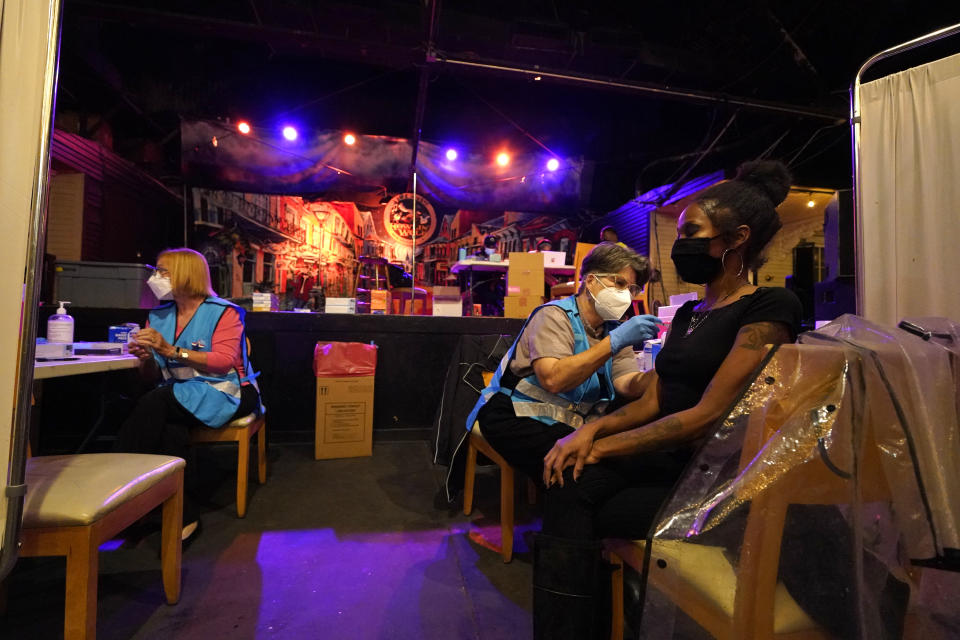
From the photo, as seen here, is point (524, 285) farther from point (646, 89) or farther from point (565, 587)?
point (565, 587)

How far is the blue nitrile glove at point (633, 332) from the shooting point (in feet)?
5.23

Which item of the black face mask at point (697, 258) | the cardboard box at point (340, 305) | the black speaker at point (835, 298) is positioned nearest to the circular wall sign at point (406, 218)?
the cardboard box at point (340, 305)

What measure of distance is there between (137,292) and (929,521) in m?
4.23

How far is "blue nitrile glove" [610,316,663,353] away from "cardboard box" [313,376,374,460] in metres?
2.14

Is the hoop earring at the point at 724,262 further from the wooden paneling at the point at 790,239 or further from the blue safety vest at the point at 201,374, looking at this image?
the wooden paneling at the point at 790,239

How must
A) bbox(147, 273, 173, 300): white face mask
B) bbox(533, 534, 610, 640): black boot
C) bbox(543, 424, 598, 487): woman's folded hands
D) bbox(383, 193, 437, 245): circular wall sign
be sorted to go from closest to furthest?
bbox(533, 534, 610, 640): black boot < bbox(543, 424, 598, 487): woman's folded hands < bbox(147, 273, 173, 300): white face mask < bbox(383, 193, 437, 245): circular wall sign

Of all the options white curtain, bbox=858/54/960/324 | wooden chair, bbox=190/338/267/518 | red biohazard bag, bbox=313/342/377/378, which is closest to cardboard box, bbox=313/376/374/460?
red biohazard bag, bbox=313/342/377/378

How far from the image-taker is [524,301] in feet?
13.8

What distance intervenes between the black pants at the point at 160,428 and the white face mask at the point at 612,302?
2.00 metres

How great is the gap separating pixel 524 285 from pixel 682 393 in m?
3.02

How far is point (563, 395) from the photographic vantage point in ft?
5.51

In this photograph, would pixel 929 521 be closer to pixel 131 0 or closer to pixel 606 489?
pixel 606 489

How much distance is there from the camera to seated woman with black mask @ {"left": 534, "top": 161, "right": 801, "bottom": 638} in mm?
1078

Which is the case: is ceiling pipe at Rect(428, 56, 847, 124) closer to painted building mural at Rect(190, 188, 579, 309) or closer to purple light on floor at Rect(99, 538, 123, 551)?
painted building mural at Rect(190, 188, 579, 309)
